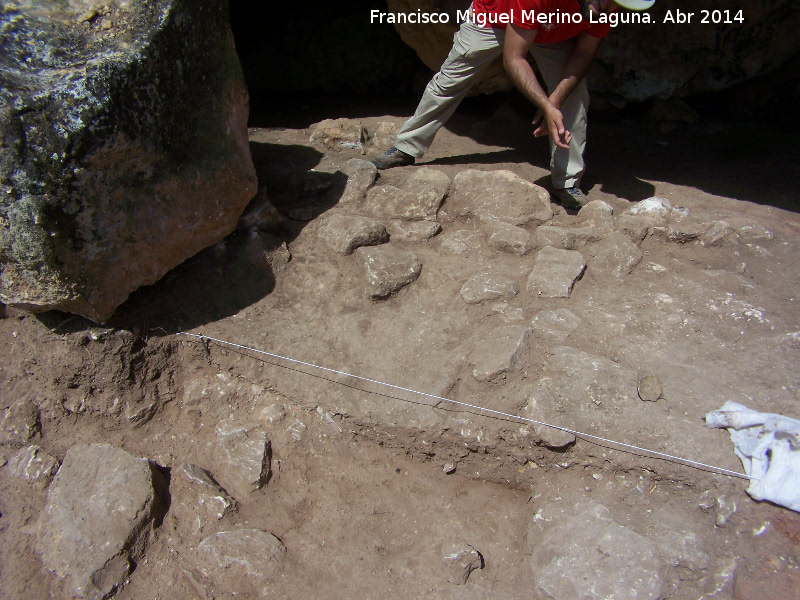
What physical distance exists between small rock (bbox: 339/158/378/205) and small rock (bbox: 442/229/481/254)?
52cm

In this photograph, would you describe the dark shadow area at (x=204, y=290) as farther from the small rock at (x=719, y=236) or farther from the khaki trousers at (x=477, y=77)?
the small rock at (x=719, y=236)

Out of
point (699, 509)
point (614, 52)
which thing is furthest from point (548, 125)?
point (699, 509)

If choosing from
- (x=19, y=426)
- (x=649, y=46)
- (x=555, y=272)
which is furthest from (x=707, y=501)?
(x=649, y=46)

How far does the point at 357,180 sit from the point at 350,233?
1.61ft

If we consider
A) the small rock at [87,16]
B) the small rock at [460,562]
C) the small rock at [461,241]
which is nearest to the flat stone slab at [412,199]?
the small rock at [461,241]

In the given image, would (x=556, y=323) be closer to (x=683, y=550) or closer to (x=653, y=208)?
(x=683, y=550)

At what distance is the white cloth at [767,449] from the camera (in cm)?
175

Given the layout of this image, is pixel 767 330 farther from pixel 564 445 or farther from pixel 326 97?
pixel 326 97

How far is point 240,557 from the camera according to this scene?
194 centimetres

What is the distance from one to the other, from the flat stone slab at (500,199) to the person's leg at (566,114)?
8.4 inches

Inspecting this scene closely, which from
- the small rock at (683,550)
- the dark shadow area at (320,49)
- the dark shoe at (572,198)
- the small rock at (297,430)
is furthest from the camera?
the dark shadow area at (320,49)

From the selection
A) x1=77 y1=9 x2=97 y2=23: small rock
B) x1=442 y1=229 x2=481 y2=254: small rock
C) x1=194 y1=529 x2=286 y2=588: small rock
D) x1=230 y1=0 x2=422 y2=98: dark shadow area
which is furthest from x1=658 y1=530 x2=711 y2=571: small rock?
x1=230 y1=0 x2=422 y2=98: dark shadow area

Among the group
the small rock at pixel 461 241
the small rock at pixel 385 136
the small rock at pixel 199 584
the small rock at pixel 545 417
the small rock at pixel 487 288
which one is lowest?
the small rock at pixel 199 584

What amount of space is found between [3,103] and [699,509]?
256 cm
